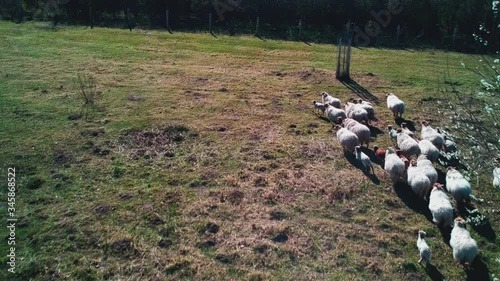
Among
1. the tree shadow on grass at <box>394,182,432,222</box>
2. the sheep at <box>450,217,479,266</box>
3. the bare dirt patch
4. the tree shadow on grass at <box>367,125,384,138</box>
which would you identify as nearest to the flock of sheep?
the sheep at <box>450,217,479,266</box>

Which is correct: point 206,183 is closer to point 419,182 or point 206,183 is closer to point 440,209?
point 419,182

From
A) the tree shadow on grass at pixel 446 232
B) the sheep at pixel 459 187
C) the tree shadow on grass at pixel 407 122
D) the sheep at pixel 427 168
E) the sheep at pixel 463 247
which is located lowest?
the tree shadow on grass at pixel 446 232

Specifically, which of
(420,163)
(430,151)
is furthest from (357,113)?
(420,163)

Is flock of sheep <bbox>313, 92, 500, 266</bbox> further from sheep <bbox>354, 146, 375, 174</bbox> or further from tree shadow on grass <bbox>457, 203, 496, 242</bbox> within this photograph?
tree shadow on grass <bbox>457, 203, 496, 242</bbox>

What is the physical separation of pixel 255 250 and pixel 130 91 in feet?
32.0

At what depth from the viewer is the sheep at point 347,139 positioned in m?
11.2

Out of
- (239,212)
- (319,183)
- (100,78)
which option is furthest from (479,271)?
(100,78)

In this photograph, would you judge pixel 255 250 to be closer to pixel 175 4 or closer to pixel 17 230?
pixel 17 230

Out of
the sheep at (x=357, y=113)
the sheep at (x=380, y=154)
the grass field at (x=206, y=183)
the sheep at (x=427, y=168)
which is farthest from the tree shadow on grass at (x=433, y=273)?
the sheep at (x=357, y=113)

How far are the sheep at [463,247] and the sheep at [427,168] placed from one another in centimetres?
194

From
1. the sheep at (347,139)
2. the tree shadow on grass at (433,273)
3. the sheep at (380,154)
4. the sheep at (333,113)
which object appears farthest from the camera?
the sheep at (333,113)

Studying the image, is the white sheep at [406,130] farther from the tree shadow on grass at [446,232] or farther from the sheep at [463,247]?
the sheep at [463,247]

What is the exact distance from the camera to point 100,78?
17000mm

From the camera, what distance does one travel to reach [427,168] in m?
9.80
